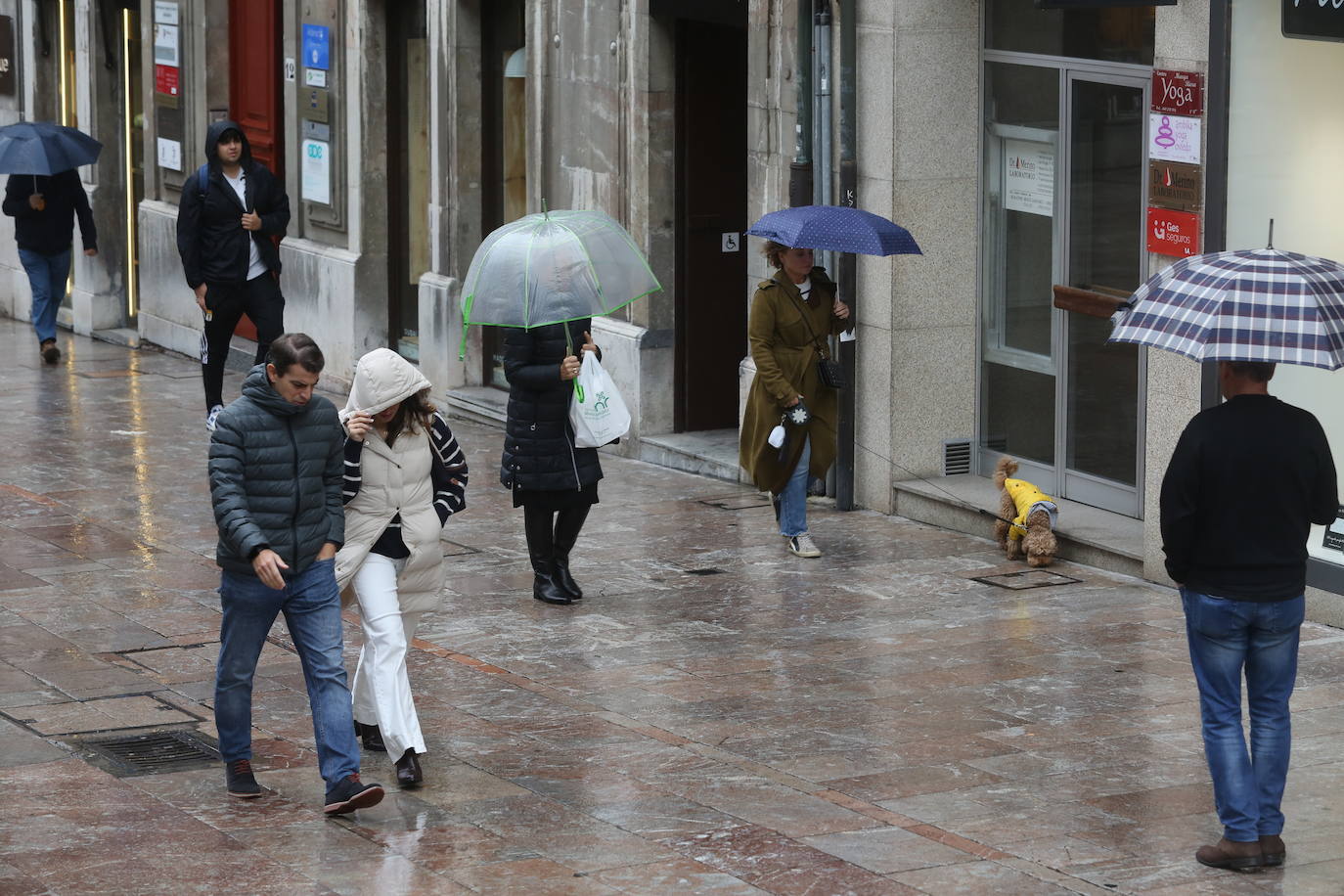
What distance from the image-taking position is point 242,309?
1506 cm

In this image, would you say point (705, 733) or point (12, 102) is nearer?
point (705, 733)

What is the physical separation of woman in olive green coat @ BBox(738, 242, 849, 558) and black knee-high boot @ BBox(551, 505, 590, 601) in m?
1.29

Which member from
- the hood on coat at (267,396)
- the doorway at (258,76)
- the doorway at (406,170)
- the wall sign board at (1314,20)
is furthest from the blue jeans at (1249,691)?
the doorway at (258,76)

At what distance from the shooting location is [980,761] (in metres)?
8.12

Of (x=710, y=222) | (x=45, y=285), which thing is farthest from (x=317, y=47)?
(x=710, y=222)

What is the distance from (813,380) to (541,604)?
194 cm

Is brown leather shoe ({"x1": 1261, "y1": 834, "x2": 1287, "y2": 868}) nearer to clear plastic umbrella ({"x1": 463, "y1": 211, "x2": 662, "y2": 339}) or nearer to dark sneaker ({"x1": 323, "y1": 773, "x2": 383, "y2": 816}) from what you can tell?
dark sneaker ({"x1": 323, "y1": 773, "x2": 383, "y2": 816})

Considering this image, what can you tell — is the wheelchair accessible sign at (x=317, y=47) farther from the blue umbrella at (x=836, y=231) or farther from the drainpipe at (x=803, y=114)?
the blue umbrella at (x=836, y=231)

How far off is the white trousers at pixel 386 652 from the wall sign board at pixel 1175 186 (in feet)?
14.9

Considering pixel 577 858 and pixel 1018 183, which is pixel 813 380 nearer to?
pixel 1018 183

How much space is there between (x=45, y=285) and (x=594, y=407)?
34.0ft

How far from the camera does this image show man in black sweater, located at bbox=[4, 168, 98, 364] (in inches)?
758

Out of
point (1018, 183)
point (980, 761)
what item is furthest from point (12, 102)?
point (980, 761)

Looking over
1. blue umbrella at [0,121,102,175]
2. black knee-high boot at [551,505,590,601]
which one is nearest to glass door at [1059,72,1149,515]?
black knee-high boot at [551,505,590,601]
